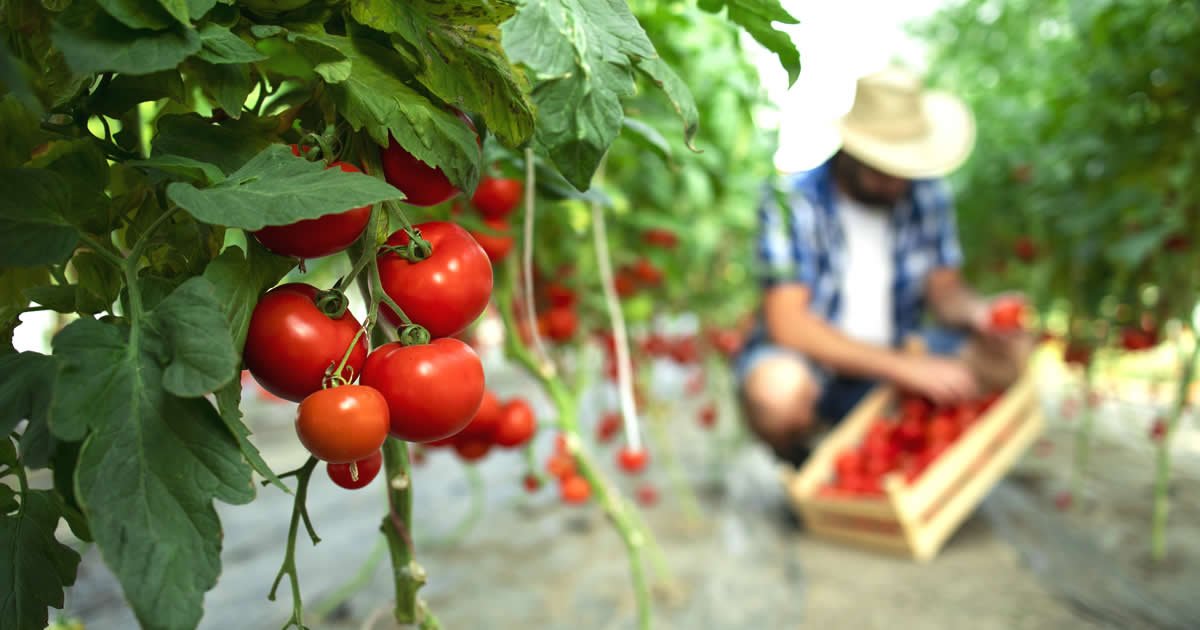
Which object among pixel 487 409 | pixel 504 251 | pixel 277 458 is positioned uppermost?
pixel 504 251

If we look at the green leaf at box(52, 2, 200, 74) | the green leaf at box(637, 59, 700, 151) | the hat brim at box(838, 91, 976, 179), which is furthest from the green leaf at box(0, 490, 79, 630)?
the hat brim at box(838, 91, 976, 179)

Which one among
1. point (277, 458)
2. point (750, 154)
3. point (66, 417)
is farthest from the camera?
point (277, 458)

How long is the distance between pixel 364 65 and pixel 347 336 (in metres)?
0.15

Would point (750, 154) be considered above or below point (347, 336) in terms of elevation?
below

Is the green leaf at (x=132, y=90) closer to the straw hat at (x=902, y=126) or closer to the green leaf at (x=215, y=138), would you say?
the green leaf at (x=215, y=138)

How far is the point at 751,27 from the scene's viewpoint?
51 cm

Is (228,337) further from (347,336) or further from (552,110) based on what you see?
(552,110)

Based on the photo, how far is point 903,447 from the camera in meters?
2.07

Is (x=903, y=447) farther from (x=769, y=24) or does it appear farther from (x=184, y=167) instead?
(x=184, y=167)

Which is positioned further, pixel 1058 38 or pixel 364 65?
pixel 1058 38

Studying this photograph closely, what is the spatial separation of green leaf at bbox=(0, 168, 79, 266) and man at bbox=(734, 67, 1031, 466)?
1.91 meters

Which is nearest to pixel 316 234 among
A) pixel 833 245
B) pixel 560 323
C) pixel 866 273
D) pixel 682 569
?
pixel 560 323

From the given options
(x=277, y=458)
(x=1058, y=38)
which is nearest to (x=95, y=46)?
(x=277, y=458)

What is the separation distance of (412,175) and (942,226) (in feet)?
8.06
